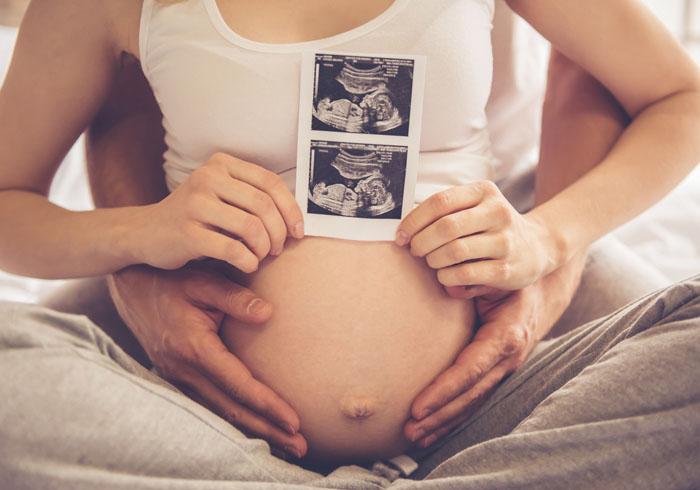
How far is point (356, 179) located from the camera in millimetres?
879

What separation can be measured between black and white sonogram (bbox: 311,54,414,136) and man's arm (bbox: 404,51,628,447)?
30 centimetres

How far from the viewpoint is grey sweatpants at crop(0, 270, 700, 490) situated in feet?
2.20

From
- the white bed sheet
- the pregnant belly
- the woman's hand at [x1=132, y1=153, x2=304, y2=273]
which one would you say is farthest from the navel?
the white bed sheet

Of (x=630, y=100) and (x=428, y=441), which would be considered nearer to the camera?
(x=428, y=441)

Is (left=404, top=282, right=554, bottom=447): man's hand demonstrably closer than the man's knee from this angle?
No

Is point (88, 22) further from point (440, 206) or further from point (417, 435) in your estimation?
point (417, 435)

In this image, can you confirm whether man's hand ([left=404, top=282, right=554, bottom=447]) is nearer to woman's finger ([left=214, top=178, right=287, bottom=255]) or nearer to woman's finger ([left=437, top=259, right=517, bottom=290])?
woman's finger ([left=437, top=259, right=517, bottom=290])

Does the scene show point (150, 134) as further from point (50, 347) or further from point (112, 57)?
point (50, 347)

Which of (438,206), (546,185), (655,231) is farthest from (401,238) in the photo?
(655,231)

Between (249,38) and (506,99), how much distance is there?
2.12 ft

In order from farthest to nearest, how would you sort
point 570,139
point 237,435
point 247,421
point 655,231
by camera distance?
point 655,231, point 570,139, point 247,421, point 237,435

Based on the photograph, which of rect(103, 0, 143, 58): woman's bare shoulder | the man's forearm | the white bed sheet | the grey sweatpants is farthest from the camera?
the white bed sheet

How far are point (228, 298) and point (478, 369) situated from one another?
337mm

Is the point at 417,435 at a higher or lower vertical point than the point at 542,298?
lower
